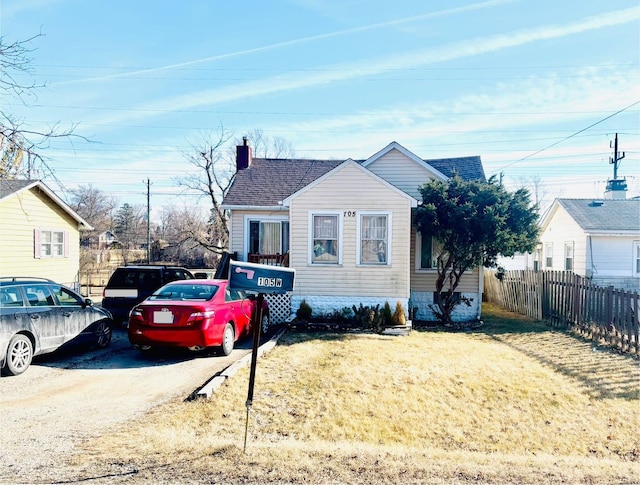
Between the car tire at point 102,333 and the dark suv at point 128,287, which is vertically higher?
the dark suv at point 128,287

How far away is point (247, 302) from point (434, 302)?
285 inches

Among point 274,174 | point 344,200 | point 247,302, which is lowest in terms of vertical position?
point 247,302

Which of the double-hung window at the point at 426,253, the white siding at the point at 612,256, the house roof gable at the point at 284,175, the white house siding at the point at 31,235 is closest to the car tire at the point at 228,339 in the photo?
the house roof gable at the point at 284,175

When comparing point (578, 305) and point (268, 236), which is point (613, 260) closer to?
point (578, 305)

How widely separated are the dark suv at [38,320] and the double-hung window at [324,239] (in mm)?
5896

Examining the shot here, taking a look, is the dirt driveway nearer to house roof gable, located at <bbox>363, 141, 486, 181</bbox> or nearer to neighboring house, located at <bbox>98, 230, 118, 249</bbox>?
house roof gable, located at <bbox>363, 141, 486, 181</bbox>

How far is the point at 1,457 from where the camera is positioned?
4.36 m

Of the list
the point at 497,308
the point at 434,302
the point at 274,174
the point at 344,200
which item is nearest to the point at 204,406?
the point at 344,200

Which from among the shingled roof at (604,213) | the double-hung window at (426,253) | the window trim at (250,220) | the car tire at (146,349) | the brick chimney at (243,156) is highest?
the brick chimney at (243,156)

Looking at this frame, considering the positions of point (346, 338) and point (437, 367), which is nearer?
point (437, 367)

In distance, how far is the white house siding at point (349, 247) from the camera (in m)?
12.8

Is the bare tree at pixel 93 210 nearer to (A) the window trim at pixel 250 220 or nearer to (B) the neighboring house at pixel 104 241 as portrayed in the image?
(B) the neighboring house at pixel 104 241

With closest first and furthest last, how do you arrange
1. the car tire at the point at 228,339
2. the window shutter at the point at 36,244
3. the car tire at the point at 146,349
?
the car tire at the point at 146,349, the car tire at the point at 228,339, the window shutter at the point at 36,244

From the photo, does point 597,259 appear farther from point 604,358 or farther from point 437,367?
point 437,367
